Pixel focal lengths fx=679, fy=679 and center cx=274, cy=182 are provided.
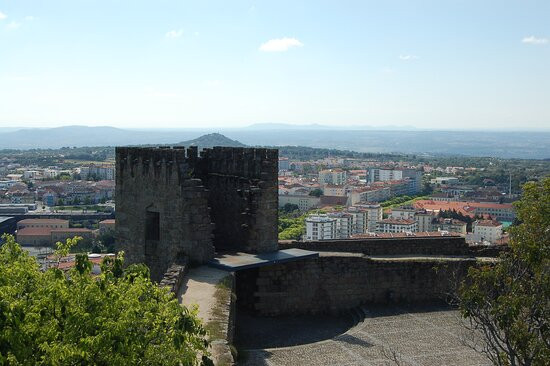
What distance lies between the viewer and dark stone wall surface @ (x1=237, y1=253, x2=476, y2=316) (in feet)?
51.5

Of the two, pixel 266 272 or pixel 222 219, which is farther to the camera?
pixel 222 219

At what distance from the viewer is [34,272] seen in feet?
27.8

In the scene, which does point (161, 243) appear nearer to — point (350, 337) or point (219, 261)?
point (219, 261)

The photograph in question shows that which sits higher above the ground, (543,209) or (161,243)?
(543,209)

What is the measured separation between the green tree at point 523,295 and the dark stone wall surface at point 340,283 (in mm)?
4684

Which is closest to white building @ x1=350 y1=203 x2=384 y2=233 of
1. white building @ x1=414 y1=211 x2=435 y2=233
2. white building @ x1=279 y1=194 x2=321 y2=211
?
white building @ x1=414 y1=211 x2=435 y2=233

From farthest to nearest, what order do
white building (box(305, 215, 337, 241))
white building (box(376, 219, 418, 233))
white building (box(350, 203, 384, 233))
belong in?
1. white building (box(350, 203, 384, 233))
2. white building (box(376, 219, 418, 233))
3. white building (box(305, 215, 337, 241))

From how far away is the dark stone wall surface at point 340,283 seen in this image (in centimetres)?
1570

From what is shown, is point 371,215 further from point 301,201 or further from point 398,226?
point 301,201

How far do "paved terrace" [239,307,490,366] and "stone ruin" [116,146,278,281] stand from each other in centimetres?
279

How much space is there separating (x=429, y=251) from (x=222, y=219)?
610 cm

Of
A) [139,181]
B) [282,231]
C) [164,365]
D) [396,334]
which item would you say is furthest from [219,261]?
[282,231]

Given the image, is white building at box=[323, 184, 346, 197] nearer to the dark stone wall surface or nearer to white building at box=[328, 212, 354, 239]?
white building at box=[328, 212, 354, 239]

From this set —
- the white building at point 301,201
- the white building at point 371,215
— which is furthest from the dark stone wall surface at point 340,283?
the white building at point 301,201
